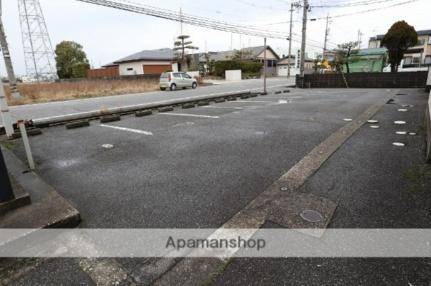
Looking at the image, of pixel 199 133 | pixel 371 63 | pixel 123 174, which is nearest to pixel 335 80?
pixel 371 63

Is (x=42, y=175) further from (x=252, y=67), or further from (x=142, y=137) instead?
(x=252, y=67)

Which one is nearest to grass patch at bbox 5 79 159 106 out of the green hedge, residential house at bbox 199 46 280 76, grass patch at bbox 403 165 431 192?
grass patch at bbox 403 165 431 192

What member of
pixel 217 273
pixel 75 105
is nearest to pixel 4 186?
pixel 217 273

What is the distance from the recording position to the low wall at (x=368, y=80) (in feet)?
43.7

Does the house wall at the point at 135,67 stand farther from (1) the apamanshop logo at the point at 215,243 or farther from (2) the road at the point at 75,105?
(1) the apamanshop logo at the point at 215,243

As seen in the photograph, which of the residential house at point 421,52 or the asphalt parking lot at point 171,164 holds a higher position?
the residential house at point 421,52

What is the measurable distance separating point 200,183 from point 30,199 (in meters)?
1.62

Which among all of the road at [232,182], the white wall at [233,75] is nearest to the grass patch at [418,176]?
the road at [232,182]

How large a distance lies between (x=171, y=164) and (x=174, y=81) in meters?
15.6

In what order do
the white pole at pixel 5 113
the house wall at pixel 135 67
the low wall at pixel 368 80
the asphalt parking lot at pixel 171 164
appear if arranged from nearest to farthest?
the asphalt parking lot at pixel 171 164 < the white pole at pixel 5 113 < the low wall at pixel 368 80 < the house wall at pixel 135 67

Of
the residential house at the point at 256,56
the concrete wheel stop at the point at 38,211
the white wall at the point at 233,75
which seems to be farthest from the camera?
the residential house at the point at 256,56

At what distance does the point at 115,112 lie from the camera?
24.8 ft

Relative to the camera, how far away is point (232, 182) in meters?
2.69

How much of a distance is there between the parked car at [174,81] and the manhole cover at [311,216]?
55.1 ft
